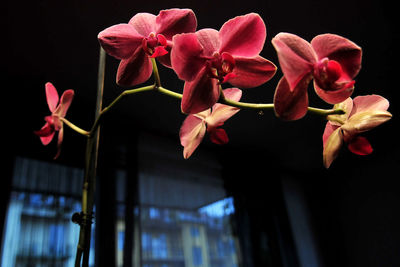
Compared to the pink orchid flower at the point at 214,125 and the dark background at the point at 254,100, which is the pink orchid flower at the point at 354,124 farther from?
the dark background at the point at 254,100

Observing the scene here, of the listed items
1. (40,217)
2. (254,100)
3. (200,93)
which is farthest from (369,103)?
(254,100)

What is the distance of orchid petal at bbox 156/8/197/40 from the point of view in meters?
0.23

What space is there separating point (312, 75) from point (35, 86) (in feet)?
6.98

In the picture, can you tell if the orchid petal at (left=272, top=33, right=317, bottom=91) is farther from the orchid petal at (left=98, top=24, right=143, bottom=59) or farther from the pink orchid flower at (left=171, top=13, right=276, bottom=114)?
the orchid petal at (left=98, top=24, right=143, bottom=59)

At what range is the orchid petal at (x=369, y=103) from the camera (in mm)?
224

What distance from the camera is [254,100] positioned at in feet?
Answer: 7.71

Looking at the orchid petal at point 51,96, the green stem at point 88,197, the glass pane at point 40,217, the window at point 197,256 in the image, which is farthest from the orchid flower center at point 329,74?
the window at point 197,256

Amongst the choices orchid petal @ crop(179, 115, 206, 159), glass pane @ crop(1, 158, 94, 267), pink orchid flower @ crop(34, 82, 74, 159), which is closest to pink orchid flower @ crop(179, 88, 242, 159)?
orchid petal @ crop(179, 115, 206, 159)

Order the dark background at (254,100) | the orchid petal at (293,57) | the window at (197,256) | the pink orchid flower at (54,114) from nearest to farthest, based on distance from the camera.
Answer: the orchid petal at (293,57) → the pink orchid flower at (54,114) → the dark background at (254,100) → the window at (197,256)

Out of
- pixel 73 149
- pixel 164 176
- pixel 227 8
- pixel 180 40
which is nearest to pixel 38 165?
pixel 73 149

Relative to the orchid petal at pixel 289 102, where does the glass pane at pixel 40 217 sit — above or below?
above

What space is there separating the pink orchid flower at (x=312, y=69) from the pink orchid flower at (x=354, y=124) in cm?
4

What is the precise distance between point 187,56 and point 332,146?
0.40ft

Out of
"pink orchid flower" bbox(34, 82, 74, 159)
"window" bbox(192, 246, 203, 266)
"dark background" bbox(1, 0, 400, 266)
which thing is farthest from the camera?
"window" bbox(192, 246, 203, 266)
